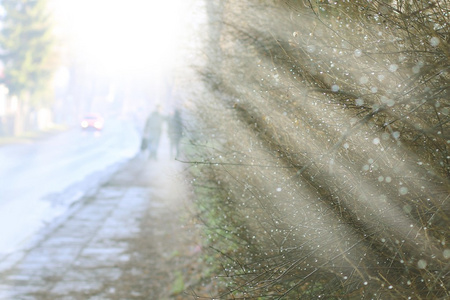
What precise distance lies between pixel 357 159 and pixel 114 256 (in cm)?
566

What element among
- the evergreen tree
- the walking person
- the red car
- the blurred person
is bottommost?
the red car

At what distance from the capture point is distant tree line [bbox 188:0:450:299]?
254cm

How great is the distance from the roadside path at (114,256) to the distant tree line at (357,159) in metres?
2.02

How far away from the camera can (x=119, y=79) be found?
9744 cm

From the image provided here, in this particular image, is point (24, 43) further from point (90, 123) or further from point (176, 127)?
point (176, 127)

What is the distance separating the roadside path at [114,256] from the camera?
6457 millimetres

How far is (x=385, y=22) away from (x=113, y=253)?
20.1ft

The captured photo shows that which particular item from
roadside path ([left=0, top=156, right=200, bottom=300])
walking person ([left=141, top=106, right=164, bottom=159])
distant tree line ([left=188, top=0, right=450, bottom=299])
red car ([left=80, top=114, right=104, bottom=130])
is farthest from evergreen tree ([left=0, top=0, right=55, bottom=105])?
distant tree line ([left=188, top=0, right=450, bottom=299])

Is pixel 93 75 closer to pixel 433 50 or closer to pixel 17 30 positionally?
pixel 17 30

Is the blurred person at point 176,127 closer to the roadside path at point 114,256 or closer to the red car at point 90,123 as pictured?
the roadside path at point 114,256

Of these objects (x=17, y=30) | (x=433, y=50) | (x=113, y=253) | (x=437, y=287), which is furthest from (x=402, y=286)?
(x=17, y=30)

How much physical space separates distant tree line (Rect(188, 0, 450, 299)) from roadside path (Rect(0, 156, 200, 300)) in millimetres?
2018

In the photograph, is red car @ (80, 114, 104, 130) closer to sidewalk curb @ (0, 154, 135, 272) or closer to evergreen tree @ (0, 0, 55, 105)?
evergreen tree @ (0, 0, 55, 105)

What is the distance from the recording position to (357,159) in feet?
9.45
